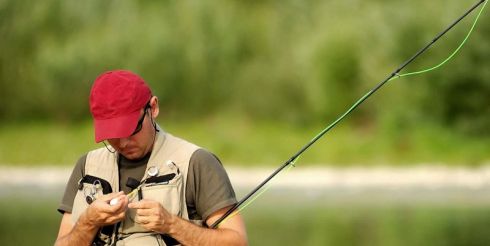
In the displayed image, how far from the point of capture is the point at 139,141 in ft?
11.2

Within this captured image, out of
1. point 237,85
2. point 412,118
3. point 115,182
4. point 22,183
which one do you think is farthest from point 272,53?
point 115,182

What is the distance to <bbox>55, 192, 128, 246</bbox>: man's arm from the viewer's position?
3.28 m

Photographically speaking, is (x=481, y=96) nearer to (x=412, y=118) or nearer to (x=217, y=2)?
(x=412, y=118)

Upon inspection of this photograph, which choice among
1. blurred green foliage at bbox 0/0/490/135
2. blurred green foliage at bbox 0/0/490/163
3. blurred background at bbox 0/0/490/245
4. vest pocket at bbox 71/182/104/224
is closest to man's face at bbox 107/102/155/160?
vest pocket at bbox 71/182/104/224

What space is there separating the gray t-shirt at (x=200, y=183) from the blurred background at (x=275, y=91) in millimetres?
→ 12347

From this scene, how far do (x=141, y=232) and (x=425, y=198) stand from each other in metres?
13.9

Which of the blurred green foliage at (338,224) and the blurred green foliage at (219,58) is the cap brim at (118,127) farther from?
the blurred green foliage at (219,58)

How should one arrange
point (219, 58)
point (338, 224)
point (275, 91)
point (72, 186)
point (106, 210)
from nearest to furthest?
1. point (106, 210)
2. point (72, 186)
3. point (338, 224)
4. point (275, 91)
5. point (219, 58)

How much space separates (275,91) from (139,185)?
19.7 metres

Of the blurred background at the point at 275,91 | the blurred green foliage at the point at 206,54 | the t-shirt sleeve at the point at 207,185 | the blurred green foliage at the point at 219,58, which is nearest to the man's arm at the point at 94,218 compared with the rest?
the t-shirt sleeve at the point at 207,185

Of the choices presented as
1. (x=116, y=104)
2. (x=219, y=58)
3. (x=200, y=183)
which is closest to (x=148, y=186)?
(x=200, y=183)

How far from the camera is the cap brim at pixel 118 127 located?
10.9 feet

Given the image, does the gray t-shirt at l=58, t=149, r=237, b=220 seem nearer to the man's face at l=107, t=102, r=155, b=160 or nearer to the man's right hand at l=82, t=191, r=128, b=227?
the man's face at l=107, t=102, r=155, b=160

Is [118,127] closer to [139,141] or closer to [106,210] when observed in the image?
[139,141]
